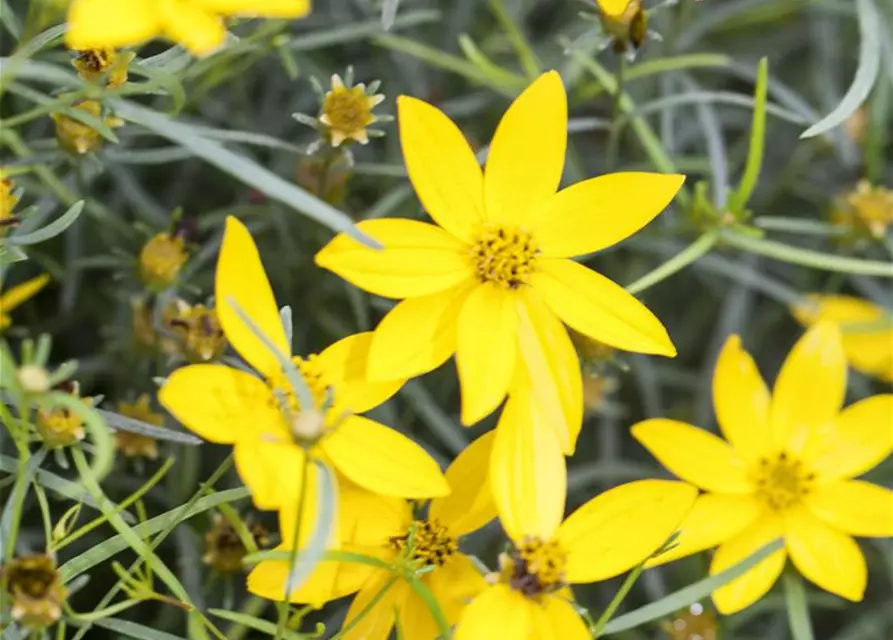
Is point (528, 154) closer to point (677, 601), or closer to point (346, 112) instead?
point (346, 112)

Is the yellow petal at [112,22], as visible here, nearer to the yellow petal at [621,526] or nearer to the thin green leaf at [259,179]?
the thin green leaf at [259,179]

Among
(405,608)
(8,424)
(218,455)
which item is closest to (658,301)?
(218,455)

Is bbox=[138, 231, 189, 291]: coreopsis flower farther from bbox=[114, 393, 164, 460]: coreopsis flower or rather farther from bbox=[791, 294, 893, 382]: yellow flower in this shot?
bbox=[791, 294, 893, 382]: yellow flower

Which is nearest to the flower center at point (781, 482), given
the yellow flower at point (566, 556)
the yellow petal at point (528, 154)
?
the yellow flower at point (566, 556)

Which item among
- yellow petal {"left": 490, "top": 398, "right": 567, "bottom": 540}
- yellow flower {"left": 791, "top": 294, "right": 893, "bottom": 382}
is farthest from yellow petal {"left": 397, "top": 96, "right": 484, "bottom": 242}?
yellow flower {"left": 791, "top": 294, "right": 893, "bottom": 382}

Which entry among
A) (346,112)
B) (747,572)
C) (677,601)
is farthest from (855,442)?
(346,112)

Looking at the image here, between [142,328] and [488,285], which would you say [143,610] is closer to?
[142,328]
